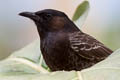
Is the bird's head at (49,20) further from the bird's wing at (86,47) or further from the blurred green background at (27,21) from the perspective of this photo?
the blurred green background at (27,21)

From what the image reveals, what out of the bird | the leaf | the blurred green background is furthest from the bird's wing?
the blurred green background

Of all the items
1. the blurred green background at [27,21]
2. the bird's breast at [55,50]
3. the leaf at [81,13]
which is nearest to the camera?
the bird's breast at [55,50]

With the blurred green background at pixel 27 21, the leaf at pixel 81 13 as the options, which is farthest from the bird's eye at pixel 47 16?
the blurred green background at pixel 27 21

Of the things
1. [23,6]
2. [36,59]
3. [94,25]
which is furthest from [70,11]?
[36,59]

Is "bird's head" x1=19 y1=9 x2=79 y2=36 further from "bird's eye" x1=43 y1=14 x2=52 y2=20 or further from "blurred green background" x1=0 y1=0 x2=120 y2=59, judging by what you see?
"blurred green background" x1=0 y1=0 x2=120 y2=59

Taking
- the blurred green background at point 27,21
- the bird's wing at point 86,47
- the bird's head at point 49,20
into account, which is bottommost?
the blurred green background at point 27,21

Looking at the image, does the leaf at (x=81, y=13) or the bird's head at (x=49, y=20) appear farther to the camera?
the leaf at (x=81, y=13)

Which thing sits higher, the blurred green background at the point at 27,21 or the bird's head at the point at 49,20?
the bird's head at the point at 49,20

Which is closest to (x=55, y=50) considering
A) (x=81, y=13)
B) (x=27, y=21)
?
(x=81, y=13)
